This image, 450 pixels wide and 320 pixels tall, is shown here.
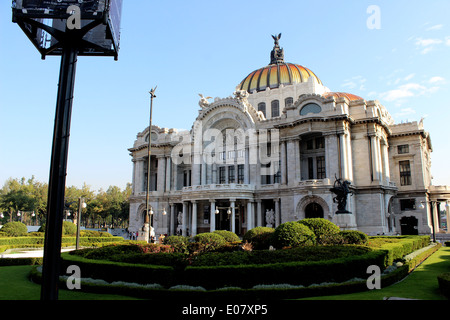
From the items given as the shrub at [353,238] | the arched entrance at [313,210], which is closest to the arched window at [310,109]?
the arched entrance at [313,210]

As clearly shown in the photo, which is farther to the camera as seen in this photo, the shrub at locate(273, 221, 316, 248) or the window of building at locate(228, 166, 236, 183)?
the window of building at locate(228, 166, 236, 183)

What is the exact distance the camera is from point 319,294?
11523 mm

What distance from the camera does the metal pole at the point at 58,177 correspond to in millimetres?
7293

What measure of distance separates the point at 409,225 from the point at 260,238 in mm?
37838

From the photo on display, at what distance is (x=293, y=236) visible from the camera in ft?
60.8

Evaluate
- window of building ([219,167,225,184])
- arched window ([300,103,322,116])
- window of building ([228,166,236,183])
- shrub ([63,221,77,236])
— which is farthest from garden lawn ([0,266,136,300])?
window of building ([219,167,225,184])

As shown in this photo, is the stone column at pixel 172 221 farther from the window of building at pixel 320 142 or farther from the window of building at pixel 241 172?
the window of building at pixel 320 142

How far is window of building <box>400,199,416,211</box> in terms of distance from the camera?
50.5m

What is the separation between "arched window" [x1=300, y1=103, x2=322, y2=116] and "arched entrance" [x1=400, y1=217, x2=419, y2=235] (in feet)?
71.2

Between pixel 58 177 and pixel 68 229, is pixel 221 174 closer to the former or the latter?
pixel 68 229

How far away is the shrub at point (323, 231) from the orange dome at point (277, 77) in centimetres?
4202

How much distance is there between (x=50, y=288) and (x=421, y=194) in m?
53.1

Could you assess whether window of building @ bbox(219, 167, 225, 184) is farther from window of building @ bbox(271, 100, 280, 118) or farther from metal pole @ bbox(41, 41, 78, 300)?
metal pole @ bbox(41, 41, 78, 300)
